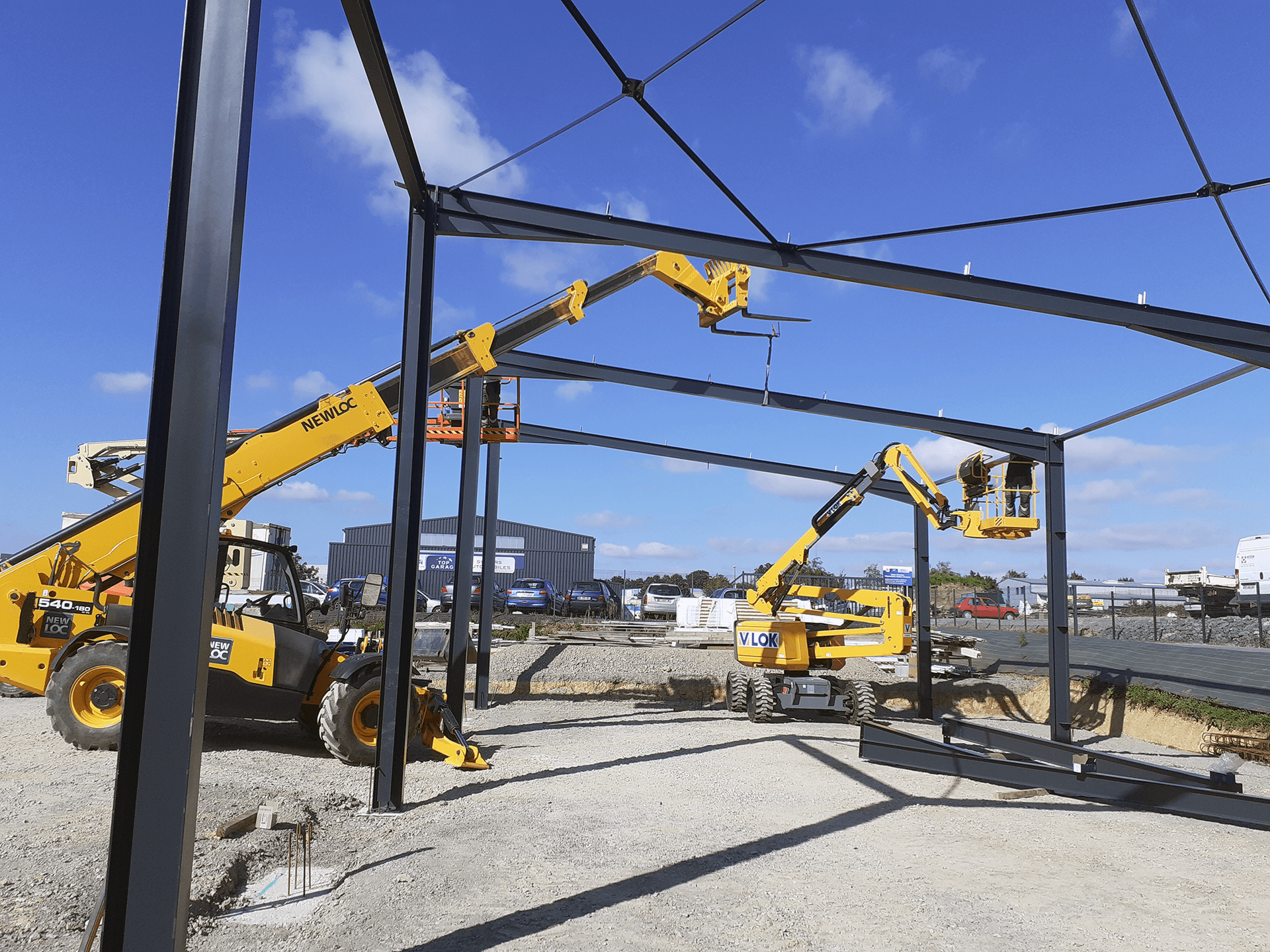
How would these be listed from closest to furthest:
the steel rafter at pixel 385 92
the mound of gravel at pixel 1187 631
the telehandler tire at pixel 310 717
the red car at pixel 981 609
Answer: the steel rafter at pixel 385 92, the telehandler tire at pixel 310 717, the mound of gravel at pixel 1187 631, the red car at pixel 981 609

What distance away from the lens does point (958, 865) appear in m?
6.29

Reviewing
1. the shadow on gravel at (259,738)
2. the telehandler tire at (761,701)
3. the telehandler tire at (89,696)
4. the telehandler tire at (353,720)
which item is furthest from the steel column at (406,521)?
the telehandler tire at (761,701)

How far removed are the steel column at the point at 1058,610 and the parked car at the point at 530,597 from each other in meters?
22.7

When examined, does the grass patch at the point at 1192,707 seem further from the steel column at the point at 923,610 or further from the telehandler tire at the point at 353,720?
the telehandler tire at the point at 353,720

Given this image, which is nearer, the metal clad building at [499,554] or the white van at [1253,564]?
the white van at [1253,564]

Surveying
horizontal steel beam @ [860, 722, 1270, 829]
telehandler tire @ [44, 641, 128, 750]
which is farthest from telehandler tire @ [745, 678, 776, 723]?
telehandler tire @ [44, 641, 128, 750]

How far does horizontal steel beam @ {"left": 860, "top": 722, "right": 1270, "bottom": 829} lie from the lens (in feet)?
24.6

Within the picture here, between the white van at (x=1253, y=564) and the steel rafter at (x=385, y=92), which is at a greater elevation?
the steel rafter at (x=385, y=92)

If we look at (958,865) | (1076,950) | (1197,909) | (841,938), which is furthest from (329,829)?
(1197,909)

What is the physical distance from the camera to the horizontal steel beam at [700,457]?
51.1 feet

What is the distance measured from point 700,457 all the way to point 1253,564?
26.9m

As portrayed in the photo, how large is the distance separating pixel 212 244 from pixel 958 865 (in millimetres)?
6215

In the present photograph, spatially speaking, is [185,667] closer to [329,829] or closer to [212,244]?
[212,244]

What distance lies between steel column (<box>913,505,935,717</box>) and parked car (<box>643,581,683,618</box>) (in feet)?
58.0
